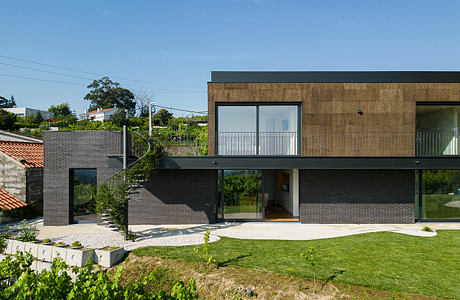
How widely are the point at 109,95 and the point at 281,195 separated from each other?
56364mm

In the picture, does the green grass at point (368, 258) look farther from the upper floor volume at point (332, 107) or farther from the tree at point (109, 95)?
the tree at point (109, 95)

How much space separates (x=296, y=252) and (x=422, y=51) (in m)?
11.8

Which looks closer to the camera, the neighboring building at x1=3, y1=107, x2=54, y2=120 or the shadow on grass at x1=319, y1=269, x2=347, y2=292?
the shadow on grass at x1=319, y1=269, x2=347, y2=292

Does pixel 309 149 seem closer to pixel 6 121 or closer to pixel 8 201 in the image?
pixel 8 201

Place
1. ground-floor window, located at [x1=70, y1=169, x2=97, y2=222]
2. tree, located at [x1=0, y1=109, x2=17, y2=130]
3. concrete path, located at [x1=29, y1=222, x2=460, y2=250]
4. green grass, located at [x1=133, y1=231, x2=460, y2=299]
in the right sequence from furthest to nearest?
tree, located at [x1=0, y1=109, x2=17, y2=130], ground-floor window, located at [x1=70, y1=169, x2=97, y2=222], concrete path, located at [x1=29, y1=222, x2=460, y2=250], green grass, located at [x1=133, y1=231, x2=460, y2=299]

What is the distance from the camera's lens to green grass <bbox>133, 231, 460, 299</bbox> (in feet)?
20.8

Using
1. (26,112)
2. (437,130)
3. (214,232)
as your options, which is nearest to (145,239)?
(214,232)

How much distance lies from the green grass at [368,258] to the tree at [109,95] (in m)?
56.6

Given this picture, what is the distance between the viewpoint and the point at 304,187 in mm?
12375

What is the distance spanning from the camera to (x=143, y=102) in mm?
48594

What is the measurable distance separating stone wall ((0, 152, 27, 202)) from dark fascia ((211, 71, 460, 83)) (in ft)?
30.7

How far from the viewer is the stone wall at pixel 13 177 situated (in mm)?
12969

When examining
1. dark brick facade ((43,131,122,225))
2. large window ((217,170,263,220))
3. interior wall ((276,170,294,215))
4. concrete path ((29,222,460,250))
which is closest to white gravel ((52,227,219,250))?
concrete path ((29,222,460,250))

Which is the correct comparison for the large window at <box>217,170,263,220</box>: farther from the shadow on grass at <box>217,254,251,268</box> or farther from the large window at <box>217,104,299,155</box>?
the shadow on grass at <box>217,254,251,268</box>
